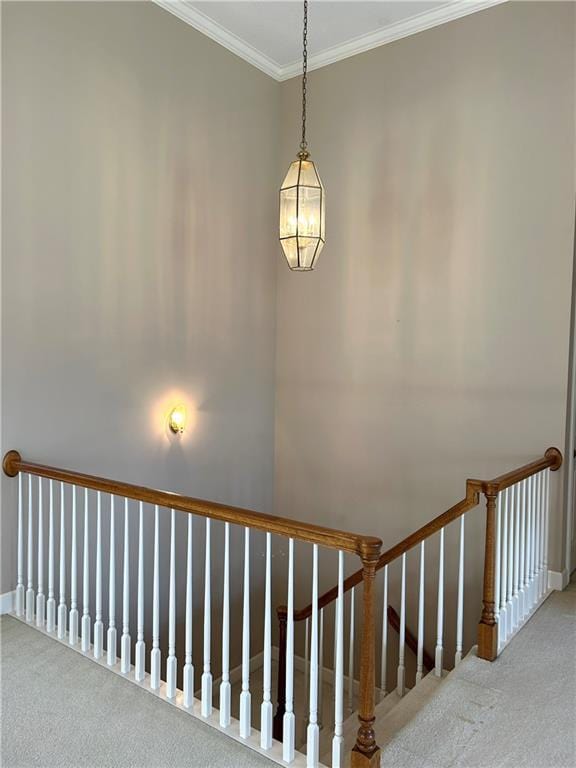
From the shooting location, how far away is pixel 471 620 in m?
4.46

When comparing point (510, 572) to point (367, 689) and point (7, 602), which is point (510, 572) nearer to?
point (367, 689)

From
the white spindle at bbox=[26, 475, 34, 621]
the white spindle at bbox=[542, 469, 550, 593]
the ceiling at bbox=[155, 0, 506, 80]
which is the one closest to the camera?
the white spindle at bbox=[26, 475, 34, 621]

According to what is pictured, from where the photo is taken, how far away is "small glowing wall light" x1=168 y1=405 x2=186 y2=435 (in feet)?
15.2

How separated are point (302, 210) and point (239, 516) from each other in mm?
1746

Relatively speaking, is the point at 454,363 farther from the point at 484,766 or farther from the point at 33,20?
the point at 33,20

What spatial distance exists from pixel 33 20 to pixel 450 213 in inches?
124

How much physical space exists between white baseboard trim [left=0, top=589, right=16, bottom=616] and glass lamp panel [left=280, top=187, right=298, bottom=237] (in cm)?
280

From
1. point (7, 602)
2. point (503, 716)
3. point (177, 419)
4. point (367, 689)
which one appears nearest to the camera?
point (367, 689)

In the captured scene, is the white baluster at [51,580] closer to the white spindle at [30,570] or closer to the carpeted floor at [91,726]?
the white spindle at [30,570]

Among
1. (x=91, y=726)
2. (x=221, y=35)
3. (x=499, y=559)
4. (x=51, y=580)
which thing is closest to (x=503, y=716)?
(x=499, y=559)

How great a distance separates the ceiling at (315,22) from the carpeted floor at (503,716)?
4.48 metres

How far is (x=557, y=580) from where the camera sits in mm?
4070

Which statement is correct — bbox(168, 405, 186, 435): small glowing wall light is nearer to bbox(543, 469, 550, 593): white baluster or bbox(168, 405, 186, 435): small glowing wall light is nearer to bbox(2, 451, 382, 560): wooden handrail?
bbox(2, 451, 382, 560): wooden handrail

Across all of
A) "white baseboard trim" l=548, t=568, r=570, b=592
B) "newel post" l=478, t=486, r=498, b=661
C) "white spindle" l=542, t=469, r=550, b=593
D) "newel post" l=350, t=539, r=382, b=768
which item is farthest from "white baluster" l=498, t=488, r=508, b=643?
"newel post" l=350, t=539, r=382, b=768
